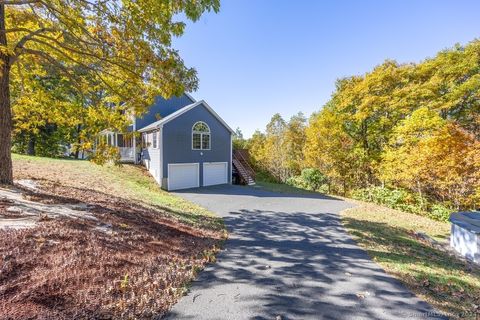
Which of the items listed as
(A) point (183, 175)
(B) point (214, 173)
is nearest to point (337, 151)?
(B) point (214, 173)

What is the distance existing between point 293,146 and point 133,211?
19.4 metres

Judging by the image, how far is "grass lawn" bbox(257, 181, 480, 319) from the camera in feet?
12.1

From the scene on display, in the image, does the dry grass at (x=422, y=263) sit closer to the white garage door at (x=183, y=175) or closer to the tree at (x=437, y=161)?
the tree at (x=437, y=161)

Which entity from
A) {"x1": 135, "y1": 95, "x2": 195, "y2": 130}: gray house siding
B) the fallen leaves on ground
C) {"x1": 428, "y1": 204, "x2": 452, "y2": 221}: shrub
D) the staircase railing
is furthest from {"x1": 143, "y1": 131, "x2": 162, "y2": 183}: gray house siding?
{"x1": 428, "y1": 204, "x2": 452, "y2": 221}: shrub

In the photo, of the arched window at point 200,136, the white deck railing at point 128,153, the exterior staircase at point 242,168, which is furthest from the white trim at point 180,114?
the exterior staircase at point 242,168

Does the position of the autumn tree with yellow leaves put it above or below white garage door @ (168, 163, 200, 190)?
above

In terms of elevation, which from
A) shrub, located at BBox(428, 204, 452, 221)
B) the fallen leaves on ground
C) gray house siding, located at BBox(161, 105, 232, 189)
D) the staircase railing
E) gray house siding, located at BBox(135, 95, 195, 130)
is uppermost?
gray house siding, located at BBox(135, 95, 195, 130)

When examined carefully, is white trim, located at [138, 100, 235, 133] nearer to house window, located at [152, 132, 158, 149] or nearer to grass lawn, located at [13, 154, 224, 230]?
house window, located at [152, 132, 158, 149]

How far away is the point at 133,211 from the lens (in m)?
7.25

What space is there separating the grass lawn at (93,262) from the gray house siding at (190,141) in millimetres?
8782

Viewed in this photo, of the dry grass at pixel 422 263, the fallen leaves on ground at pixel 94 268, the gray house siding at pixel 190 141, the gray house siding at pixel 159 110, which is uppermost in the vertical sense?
the gray house siding at pixel 159 110

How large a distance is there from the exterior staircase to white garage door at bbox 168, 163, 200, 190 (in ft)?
14.0

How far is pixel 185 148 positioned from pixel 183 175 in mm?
1944

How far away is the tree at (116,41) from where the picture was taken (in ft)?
15.4
